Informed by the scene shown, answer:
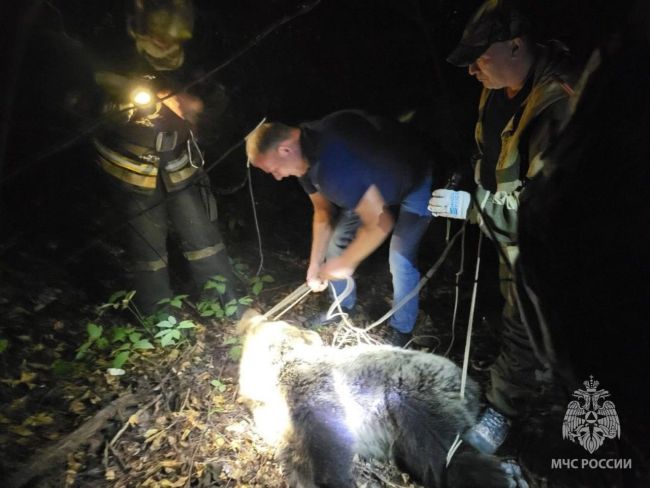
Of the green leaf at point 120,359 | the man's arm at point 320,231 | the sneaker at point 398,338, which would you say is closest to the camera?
the green leaf at point 120,359

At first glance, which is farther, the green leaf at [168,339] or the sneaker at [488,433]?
the green leaf at [168,339]

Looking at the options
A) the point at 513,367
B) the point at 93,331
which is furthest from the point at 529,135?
the point at 93,331

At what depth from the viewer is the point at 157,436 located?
298 centimetres

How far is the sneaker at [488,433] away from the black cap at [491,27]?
2755 millimetres

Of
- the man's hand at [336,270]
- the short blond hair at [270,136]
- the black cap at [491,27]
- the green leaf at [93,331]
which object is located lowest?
the green leaf at [93,331]

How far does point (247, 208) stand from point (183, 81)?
2.58 meters

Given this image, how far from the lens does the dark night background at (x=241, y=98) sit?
11.3 feet

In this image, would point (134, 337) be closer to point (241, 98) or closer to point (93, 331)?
point (93, 331)

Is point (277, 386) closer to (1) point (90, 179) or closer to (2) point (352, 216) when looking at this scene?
(2) point (352, 216)

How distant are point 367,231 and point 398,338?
Answer: 1.60 metres

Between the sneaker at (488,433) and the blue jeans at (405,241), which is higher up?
the blue jeans at (405,241)

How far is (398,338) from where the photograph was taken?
13.8 ft

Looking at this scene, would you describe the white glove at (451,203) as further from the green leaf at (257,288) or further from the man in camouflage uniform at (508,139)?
the green leaf at (257,288)

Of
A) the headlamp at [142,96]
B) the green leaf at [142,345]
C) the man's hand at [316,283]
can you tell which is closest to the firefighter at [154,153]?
the headlamp at [142,96]
